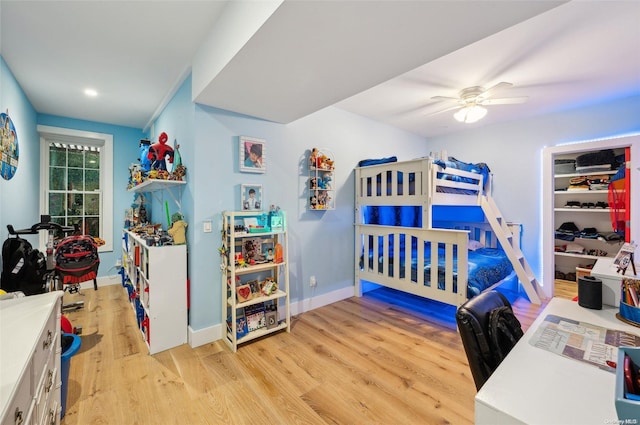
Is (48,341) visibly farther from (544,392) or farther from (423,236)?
(423,236)

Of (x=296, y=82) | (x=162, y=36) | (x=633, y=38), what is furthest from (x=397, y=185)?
(x=162, y=36)

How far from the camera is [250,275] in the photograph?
8.61 ft

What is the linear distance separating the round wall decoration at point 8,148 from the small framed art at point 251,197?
187 centimetres

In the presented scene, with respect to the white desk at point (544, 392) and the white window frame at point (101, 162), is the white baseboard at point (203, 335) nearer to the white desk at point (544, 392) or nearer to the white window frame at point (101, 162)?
the white desk at point (544, 392)

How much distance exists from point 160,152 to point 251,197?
97 centimetres

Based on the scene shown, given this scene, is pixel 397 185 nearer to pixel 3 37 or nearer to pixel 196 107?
pixel 196 107

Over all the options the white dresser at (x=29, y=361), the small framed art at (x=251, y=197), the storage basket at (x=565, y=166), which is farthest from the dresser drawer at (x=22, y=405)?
the storage basket at (x=565, y=166)

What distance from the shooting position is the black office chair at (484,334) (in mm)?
923

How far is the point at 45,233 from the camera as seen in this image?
2252mm

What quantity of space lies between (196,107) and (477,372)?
259 centimetres

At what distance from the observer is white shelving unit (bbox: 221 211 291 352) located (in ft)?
7.41

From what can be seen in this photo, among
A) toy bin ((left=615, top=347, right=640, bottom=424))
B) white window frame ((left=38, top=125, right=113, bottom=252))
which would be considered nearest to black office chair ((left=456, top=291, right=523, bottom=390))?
toy bin ((left=615, top=347, right=640, bottom=424))

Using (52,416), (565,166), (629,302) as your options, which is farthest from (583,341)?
(565,166)

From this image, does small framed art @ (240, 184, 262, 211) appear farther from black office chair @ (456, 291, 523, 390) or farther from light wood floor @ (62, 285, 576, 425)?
black office chair @ (456, 291, 523, 390)
